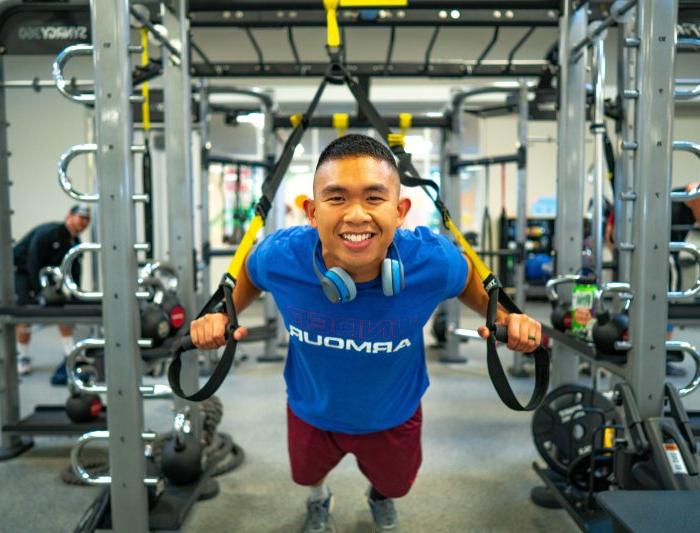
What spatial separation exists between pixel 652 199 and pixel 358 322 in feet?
3.13

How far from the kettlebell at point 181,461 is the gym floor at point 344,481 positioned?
16cm

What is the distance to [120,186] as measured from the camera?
1.62m

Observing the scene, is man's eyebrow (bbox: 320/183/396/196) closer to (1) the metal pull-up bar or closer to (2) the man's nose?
(2) the man's nose

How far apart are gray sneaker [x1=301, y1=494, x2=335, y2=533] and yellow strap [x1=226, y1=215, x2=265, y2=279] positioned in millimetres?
1040

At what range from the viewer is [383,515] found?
2.00 metres

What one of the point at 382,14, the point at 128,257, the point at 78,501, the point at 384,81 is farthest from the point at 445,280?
the point at 384,81

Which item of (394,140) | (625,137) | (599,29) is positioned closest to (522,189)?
(625,137)

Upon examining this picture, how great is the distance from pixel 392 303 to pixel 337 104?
6624mm

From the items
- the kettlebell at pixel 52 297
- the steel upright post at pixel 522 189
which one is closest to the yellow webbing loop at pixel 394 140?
the kettlebell at pixel 52 297

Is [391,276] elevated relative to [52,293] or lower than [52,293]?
elevated

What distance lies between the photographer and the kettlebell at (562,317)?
7.70ft

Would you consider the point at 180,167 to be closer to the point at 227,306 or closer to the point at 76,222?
the point at 227,306

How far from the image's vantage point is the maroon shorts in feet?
5.93

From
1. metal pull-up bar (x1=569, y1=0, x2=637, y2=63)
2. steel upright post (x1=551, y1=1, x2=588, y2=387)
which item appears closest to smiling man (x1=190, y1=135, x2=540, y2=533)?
steel upright post (x1=551, y1=1, x2=588, y2=387)
